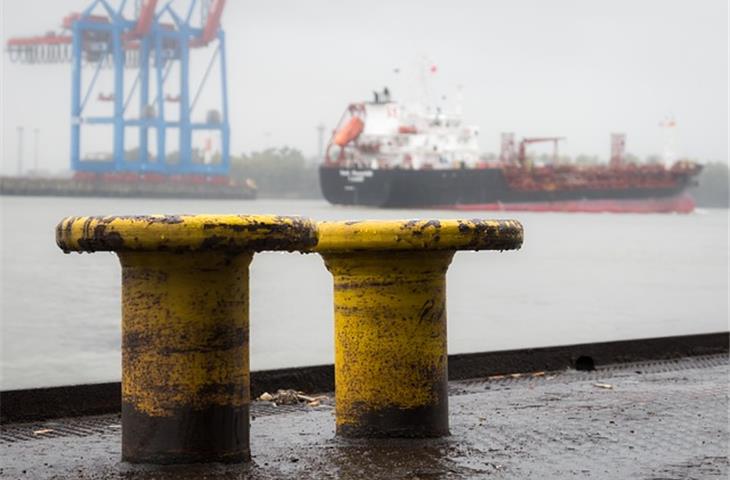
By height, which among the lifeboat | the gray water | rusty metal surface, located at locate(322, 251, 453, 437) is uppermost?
the lifeboat

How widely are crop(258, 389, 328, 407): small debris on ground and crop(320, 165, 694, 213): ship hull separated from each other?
5187 cm

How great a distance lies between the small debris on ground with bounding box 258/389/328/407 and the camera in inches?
149

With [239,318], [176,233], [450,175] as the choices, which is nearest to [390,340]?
[239,318]

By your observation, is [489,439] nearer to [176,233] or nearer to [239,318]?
[239,318]

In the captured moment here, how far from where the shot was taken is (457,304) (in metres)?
17.2

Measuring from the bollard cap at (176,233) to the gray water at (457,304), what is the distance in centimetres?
472

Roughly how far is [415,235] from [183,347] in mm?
641

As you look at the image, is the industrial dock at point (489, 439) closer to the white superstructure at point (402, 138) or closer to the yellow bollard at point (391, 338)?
the yellow bollard at point (391, 338)

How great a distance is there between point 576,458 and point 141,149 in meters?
86.1

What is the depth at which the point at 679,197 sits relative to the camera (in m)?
63.4

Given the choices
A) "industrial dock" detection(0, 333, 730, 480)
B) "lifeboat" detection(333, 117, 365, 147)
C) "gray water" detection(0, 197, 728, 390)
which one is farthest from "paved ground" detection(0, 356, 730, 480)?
"lifeboat" detection(333, 117, 365, 147)

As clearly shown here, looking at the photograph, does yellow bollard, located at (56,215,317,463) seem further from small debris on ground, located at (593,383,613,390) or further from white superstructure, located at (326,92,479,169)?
white superstructure, located at (326,92,479,169)

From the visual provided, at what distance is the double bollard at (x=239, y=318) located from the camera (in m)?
2.46

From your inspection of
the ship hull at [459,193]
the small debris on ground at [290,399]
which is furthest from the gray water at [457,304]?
the ship hull at [459,193]
